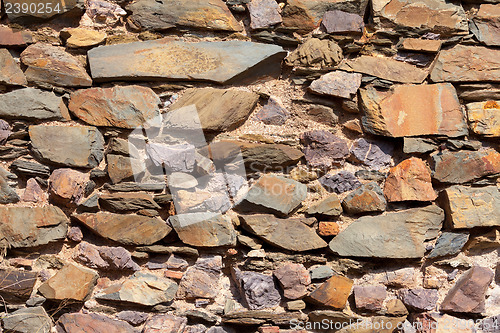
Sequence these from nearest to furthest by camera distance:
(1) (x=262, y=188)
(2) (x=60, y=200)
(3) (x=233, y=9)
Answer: (2) (x=60, y=200), (1) (x=262, y=188), (3) (x=233, y=9)

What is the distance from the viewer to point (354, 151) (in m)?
2.79

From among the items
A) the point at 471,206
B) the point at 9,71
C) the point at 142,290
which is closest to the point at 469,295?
the point at 471,206

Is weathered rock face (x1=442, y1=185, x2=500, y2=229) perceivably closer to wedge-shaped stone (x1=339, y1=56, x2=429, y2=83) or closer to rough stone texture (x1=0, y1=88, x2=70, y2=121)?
wedge-shaped stone (x1=339, y1=56, x2=429, y2=83)

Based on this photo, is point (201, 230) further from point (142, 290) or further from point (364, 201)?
point (364, 201)

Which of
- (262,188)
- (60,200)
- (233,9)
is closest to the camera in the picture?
A: (60,200)

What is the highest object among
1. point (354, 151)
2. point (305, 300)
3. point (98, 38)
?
point (98, 38)

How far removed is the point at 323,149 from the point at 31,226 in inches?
61.8

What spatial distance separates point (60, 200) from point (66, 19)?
1.03 metres

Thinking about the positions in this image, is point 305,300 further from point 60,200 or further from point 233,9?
point 233,9

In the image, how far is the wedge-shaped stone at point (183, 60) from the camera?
8.80 ft

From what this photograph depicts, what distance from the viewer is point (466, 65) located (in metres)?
2.94

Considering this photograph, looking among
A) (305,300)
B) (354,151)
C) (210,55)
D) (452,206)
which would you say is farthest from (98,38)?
(452,206)

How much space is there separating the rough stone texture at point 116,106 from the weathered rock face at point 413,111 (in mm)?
1205

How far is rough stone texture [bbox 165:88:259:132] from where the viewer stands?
266 centimetres
